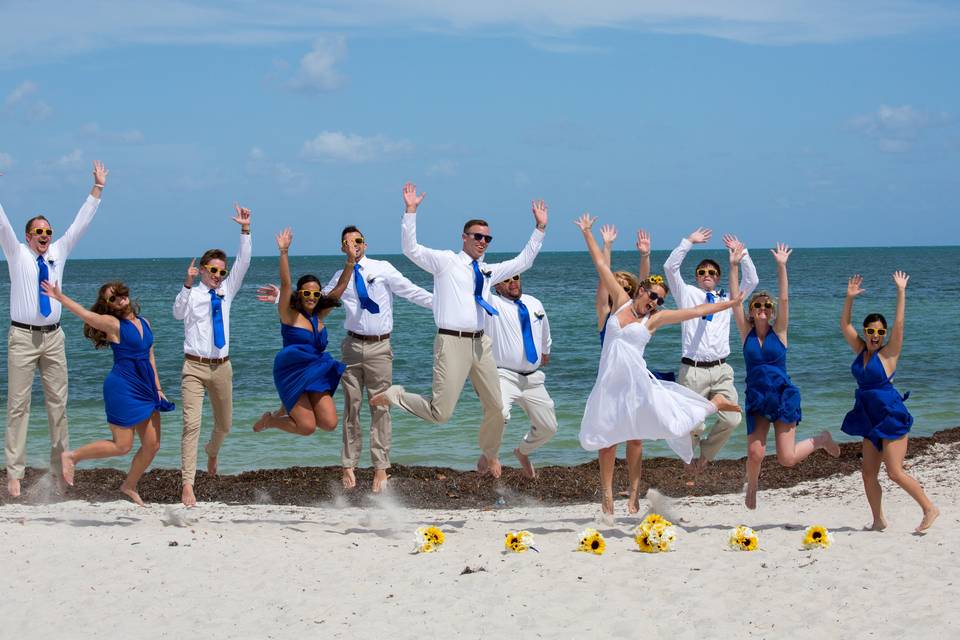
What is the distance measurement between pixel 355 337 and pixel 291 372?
86cm

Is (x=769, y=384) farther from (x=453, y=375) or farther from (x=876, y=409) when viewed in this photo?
(x=453, y=375)

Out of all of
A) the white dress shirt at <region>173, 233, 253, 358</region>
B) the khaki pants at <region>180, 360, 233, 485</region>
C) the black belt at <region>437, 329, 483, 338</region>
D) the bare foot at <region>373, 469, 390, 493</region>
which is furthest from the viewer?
the bare foot at <region>373, 469, 390, 493</region>

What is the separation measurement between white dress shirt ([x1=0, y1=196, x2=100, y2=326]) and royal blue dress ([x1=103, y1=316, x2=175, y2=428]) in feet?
3.02

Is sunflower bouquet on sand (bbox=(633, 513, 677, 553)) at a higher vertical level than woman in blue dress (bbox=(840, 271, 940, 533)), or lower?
lower

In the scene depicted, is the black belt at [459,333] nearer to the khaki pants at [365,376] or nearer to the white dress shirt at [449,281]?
the white dress shirt at [449,281]

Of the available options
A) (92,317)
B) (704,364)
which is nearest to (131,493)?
(92,317)

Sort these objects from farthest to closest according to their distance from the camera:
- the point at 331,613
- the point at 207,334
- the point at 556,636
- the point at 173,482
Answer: the point at 173,482 < the point at 207,334 < the point at 331,613 < the point at 556,636

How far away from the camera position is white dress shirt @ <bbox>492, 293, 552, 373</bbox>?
Answer: 11008 millimetres

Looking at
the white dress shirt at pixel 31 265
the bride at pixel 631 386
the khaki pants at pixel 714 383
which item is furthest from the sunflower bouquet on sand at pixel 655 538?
the white dress shirt at pixel 31 265

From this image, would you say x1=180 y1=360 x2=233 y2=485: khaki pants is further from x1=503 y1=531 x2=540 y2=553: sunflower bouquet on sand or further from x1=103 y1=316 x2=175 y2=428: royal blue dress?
x1=503 y1=531 x2=540 y2=553: sunflower bouquet on sand

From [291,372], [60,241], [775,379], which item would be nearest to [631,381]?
[775,379]

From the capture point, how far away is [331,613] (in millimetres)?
7180

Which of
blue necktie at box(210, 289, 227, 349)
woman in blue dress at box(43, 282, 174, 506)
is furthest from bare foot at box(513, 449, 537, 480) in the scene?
woman in blue dress at box(43, 282, 174, 506)

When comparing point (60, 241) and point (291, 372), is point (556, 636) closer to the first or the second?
point (291, 372)
